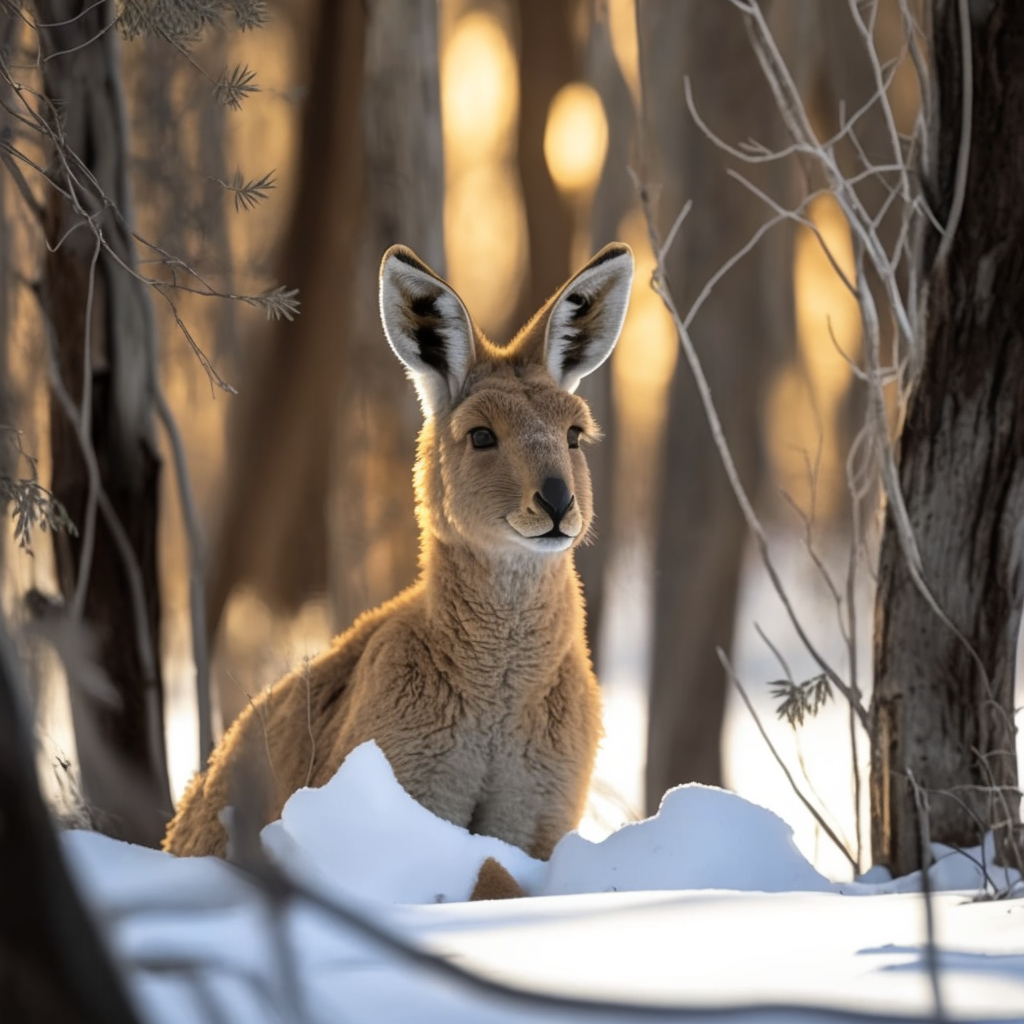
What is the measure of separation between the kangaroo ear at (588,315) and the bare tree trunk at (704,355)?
8.21 m

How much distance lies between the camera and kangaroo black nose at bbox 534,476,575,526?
212 inches

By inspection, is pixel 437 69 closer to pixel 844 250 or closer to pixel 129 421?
pixel 129 421

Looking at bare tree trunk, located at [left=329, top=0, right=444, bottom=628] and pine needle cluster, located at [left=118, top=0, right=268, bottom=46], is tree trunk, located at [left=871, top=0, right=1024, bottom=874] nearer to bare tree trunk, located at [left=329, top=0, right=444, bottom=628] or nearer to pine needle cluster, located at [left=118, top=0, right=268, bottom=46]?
pine needle cluster, located at [left=118, top=0, right=268, bottom=46]

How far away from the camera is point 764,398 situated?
54.2 ft

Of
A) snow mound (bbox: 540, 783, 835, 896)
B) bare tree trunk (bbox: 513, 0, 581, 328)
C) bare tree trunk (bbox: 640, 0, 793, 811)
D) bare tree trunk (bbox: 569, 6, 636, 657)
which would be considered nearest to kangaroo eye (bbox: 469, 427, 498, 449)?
snow mound (bbox: 540, 783, 835, 896)

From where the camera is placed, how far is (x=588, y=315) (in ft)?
20.7

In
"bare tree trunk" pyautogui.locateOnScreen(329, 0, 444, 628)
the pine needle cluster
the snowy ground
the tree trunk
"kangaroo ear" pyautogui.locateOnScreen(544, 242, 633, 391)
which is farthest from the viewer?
"bare tree trunk" pyautogui.locateOnScreen(329, 0, 444, 628)

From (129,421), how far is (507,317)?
339 inches

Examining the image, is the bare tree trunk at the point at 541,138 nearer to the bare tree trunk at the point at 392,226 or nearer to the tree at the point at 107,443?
the bare tree trunk at the point at 392,226

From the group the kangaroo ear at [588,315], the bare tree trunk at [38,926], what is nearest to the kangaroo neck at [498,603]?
the kangaroo ear at [588,315]

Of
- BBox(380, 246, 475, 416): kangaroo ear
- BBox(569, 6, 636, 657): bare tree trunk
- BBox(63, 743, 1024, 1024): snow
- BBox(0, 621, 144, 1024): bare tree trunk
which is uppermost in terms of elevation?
BBox(569, 6, 636, 657): bare tree trunk

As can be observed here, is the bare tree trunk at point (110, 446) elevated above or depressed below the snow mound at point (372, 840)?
above

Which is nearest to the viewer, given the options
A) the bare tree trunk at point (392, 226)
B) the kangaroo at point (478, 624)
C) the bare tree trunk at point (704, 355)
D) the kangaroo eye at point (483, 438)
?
the kangaroo at point (478, 624)

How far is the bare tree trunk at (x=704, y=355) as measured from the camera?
14.6 meters
